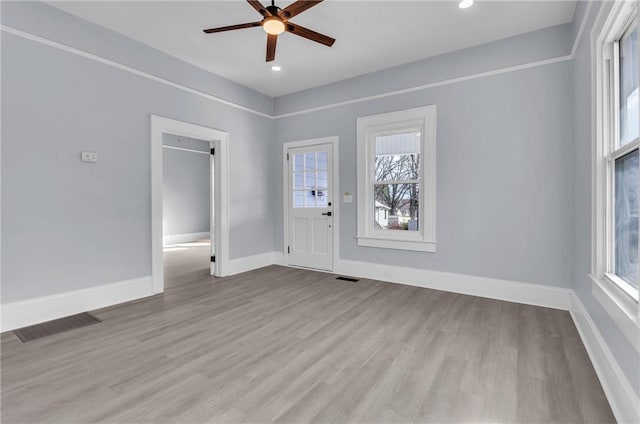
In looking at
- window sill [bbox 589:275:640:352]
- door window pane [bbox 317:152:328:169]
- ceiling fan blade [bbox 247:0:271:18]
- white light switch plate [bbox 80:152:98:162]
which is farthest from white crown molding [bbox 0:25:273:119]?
window sill [bbox 589:275:640:352]

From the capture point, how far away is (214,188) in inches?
186

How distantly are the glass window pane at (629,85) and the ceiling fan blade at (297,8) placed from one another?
6.70 ft

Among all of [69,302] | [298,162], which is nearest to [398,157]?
[298,162]

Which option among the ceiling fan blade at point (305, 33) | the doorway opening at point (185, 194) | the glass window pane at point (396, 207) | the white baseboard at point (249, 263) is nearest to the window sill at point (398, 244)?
the glass window pane at point (396, 207)

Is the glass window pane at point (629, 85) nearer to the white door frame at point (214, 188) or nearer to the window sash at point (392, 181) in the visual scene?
the window sash at point (392, 181)

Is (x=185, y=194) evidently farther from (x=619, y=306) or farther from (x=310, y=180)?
(x=619, y=306)

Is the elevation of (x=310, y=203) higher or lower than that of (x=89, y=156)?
lower

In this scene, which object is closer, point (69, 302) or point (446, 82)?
point (69, 302)

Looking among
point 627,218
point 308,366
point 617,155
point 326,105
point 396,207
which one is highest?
point 326,105

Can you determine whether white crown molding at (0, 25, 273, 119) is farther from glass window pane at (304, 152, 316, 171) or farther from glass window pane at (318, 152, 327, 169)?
glass window pane at (318, 152, 327, 169)

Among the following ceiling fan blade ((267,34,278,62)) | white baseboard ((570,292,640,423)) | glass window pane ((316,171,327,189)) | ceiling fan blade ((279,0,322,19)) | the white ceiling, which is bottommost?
white baseboard ((570,292,640,423))

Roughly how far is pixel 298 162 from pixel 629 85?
4189 mm

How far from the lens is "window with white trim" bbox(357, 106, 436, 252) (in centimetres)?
401

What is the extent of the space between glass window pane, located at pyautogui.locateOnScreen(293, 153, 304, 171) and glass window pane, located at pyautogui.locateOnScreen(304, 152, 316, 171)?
84 mm
